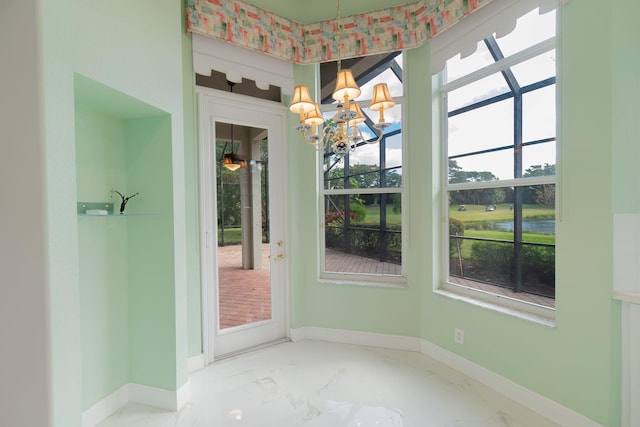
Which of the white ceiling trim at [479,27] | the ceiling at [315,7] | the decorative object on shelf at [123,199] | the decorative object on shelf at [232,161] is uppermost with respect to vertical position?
the ceiling at [315,7]

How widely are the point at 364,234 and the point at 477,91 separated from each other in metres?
1.66

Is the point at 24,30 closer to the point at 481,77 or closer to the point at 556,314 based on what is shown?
the point at 481,77

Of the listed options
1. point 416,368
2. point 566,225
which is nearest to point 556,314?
point 566,225

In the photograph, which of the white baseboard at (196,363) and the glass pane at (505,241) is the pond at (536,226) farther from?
the white baseboard at (196,363)

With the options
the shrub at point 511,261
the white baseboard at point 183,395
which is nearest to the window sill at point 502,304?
the shrub at point 511,261

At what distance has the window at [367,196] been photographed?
9.93 feet

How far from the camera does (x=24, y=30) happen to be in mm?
1306

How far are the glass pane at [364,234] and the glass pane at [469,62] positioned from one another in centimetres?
120

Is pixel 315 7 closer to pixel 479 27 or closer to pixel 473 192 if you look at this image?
pixel 479 27

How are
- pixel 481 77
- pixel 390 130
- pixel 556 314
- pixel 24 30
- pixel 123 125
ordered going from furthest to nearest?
pixel 390 130 → pixel 481 77 → pixel 123 125 → pixel 556 314 → pixel 24 30

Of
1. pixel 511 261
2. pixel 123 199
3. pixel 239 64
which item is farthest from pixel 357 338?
pixel 239 64

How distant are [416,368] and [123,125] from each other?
3.04 m

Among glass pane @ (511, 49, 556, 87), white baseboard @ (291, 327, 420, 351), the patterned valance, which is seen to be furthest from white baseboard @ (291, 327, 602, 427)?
the patterned valance

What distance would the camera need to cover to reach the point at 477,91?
2518mm
